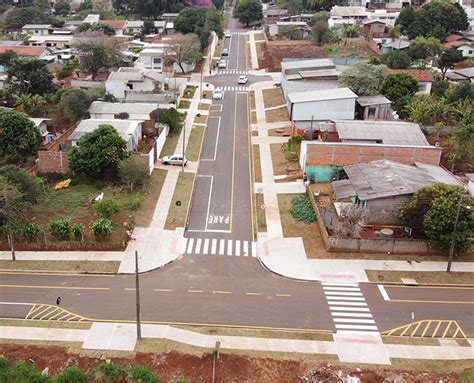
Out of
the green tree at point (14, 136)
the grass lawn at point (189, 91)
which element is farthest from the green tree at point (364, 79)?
the green tree at point (14, 136)

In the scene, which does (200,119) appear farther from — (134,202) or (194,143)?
(134,202)

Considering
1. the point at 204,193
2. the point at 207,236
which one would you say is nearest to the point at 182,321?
the point at 207,236

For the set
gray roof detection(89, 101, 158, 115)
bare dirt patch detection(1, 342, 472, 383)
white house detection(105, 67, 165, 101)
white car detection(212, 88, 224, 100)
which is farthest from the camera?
white car detection(212, 88, 224, 100)

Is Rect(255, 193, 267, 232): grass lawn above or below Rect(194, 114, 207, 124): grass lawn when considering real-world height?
below

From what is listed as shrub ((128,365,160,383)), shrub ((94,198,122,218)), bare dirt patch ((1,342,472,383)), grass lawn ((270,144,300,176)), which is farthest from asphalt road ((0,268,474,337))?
grass lawn ((270,144,300,176))

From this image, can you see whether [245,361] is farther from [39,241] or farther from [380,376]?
[39,241]

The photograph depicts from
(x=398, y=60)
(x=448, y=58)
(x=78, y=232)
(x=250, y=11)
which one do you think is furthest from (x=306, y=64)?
(x=250, y=11)

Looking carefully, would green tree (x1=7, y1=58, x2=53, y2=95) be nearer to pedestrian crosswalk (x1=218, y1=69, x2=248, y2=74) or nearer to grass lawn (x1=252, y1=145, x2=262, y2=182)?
pedestrian crosswalk (x1=218, y1=69, x2=248, y2=74)
